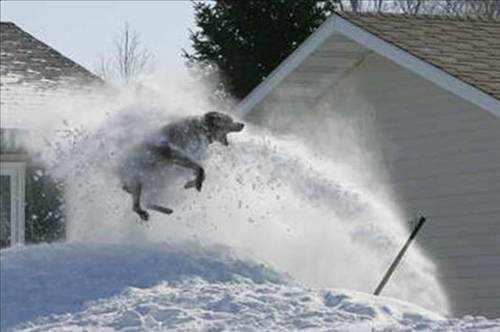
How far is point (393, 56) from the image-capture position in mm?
17016

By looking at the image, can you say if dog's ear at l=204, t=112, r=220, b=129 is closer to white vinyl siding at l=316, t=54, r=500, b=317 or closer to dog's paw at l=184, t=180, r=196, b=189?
dog's paw at l=184, t=180, r=196, b=189

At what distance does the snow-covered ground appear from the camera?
457 inches

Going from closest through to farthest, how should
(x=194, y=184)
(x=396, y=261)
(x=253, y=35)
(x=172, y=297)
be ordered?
(x=172, y=297), (x=194, y=184), (x=396, y=261), (x=253, y=35)

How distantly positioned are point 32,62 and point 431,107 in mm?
9533

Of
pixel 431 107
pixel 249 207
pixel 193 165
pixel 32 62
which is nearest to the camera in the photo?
pixel 193 165

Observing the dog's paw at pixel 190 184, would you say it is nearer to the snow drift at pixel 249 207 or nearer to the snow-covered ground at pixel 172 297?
the snow drift at pixel 249 207

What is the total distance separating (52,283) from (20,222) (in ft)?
27.6

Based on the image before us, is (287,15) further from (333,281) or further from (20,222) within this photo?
(333,281)

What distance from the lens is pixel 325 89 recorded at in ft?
63.2

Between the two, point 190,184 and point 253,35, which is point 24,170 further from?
point 253,35

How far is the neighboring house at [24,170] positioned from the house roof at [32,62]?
0.8 inches

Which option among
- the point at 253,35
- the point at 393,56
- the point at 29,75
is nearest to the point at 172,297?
the point at 393,56

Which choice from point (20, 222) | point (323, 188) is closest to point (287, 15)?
point (20, 222)

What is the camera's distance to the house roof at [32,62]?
24219mm
